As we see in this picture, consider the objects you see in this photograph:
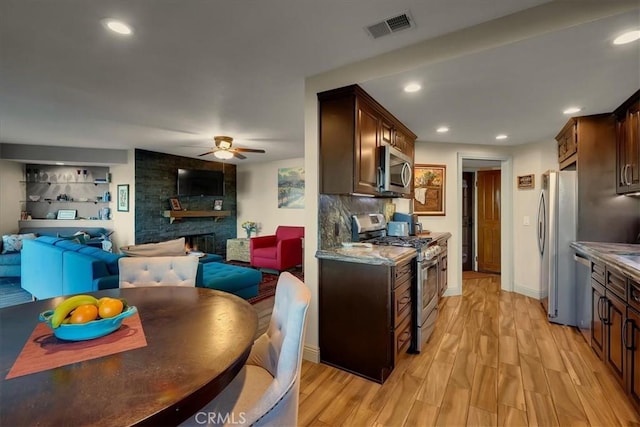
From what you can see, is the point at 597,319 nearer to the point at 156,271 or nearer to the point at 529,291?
the point at 529,291

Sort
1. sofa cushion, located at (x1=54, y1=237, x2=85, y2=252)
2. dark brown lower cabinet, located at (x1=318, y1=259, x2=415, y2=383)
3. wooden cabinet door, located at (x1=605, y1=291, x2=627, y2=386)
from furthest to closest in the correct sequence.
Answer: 1. sofa cushion, located at (x1=54, y1=237, x2=85, y2=252)
2. dark brown lower cabinet, located at (x1=318, y1=259, x2=415, y2=383)
3. wooden cabinet door, located at (x1=605, y1=291, x2=627, y2=386)

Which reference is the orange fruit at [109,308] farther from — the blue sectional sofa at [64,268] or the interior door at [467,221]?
the interior door at [467,221]

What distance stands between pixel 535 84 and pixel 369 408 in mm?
2596

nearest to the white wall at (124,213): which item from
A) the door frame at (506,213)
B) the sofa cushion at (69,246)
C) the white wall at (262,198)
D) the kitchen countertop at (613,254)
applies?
the sofa cushion at (69,246)

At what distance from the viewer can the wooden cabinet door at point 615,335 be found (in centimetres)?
193

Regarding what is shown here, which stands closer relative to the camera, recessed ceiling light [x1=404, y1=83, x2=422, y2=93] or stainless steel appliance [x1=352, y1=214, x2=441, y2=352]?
recessed ceiling light [x1=404, y1=83, x2=422, y2=93]

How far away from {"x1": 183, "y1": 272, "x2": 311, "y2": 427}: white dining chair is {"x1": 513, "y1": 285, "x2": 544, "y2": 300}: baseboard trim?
3.81 m

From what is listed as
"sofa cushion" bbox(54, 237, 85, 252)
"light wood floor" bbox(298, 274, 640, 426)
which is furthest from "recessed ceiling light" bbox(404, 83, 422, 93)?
"sofa cushion" bbox(54, 237, 85, 252)

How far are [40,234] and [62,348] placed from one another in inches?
260

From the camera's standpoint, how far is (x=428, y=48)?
1972 millimetres

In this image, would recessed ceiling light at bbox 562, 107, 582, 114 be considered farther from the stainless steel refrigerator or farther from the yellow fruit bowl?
the yellow fruit bowl

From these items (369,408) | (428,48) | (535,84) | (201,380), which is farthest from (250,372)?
(535,84)

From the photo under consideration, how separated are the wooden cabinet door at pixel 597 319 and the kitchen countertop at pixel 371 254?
4.70ft

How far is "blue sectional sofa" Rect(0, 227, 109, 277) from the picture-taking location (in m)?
4.93
